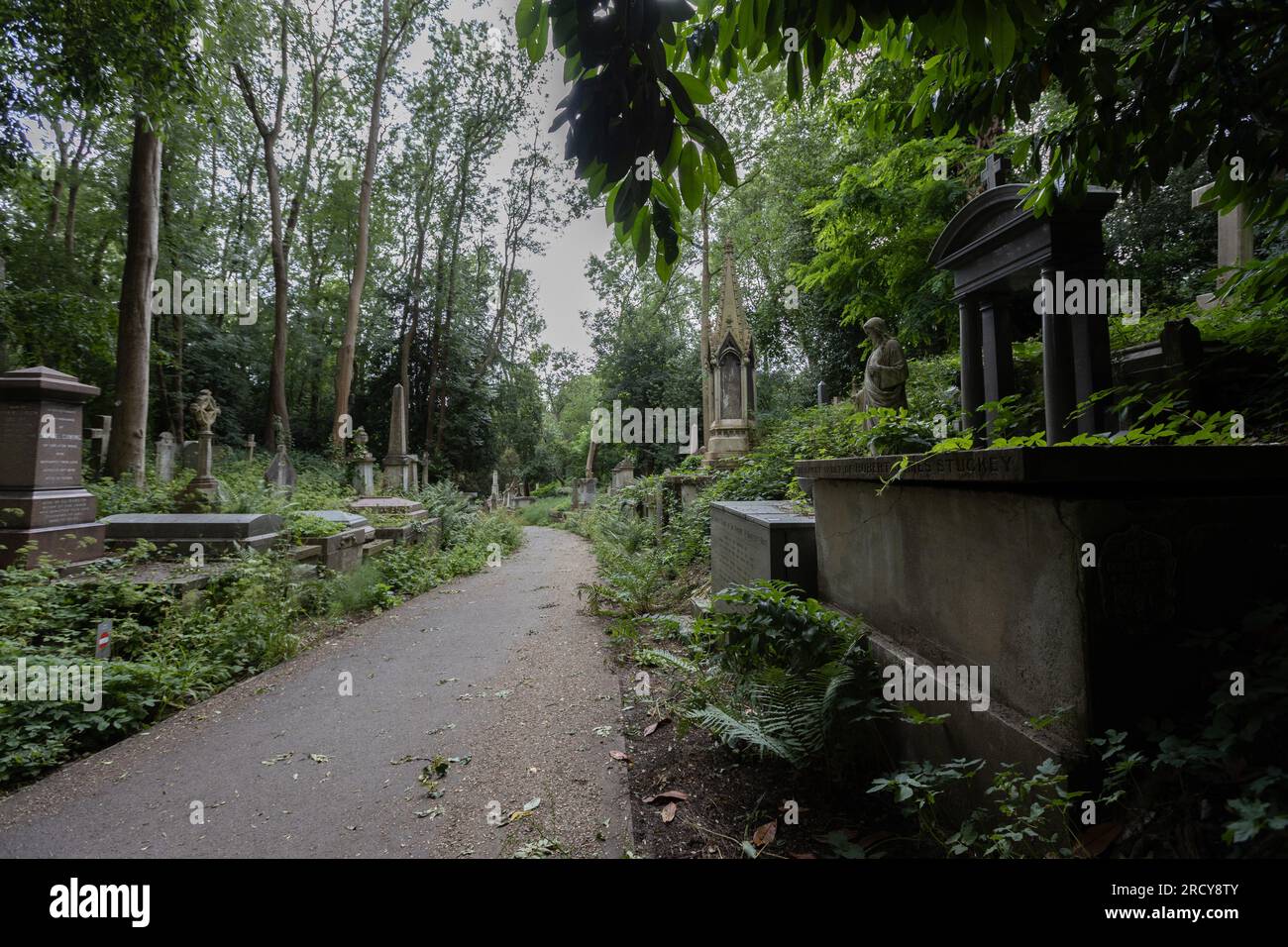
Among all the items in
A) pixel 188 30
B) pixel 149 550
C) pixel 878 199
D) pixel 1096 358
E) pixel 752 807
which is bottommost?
pixel 752 807

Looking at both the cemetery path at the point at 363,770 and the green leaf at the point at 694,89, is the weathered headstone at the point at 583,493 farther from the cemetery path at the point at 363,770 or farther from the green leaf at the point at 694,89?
the green leaf at the point at 694,89

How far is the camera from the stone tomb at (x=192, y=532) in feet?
22.0

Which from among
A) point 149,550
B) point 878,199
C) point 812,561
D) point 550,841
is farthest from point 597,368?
point 550,841

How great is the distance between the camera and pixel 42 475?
6.04m

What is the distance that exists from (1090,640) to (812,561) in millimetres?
2406

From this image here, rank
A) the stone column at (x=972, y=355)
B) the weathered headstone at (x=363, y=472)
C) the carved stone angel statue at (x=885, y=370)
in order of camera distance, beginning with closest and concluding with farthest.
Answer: the stone column at (x=972, y=355) → the carved stone angel statue at (x=885, y=370) → the weathered headstone at (x=363, y=472)

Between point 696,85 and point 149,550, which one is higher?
point 696,85

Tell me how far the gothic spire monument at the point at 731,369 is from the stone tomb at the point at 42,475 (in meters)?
11.3

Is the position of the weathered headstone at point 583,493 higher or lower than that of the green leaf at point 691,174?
lower

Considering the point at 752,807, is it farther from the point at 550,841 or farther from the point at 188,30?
the point at 188,30

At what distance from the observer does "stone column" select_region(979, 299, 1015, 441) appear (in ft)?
16.7

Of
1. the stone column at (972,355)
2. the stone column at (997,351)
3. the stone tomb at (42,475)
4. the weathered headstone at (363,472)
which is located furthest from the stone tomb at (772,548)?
the weathered headstone at (363,472)
